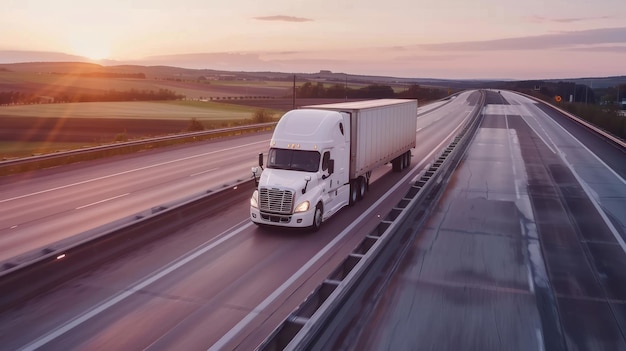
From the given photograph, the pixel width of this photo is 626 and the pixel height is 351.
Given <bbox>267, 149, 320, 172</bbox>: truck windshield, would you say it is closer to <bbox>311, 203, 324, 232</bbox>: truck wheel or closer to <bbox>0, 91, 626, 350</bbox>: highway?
<bbox>311, 203, 324, 232</bbox>: truck wheel

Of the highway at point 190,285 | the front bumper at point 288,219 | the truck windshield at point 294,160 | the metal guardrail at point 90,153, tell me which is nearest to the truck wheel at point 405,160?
the highway at point 190,285

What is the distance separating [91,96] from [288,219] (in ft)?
286

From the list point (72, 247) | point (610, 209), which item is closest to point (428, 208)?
point (610, 209)

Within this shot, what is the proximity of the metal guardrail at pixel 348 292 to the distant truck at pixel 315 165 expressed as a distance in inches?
95.5

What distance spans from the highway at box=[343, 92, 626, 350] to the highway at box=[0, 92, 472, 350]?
7.05 feet

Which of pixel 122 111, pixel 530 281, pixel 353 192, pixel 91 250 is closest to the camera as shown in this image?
pixel 530 281

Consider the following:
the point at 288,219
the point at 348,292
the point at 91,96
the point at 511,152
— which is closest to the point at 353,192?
the point at 288,219

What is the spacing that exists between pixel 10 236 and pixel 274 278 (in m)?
8.78

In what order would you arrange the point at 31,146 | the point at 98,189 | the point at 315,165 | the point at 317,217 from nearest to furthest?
1. the point at 317,217
2. the point at 315,165
3. the point at 98,189
4. the point at 31,146

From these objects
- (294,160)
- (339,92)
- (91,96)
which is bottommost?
(294,160)

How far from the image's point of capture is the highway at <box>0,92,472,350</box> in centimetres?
973

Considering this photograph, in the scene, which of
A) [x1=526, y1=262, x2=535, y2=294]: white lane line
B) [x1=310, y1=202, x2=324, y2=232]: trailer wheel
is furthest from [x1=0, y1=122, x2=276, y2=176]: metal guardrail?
[x1=526, y1=262, x2=535, y2=294]: white lane line

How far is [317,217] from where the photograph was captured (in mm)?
16234

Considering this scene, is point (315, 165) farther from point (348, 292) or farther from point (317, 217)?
point (348, 292)
